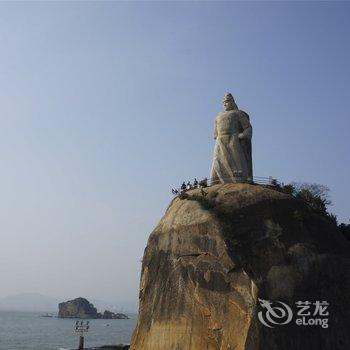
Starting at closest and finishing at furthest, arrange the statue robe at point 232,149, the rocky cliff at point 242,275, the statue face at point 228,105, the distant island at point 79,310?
the rocky cliff at point 242,275, the statue robe at point 232,149, the statue face at point 228,105, the distant island at point 79,310

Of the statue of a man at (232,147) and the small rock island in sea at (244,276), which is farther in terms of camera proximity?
the statue of a man at (232,147)

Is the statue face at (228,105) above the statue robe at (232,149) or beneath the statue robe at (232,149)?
above

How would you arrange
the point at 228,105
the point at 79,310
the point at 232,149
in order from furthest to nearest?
1. the point at 79,310
2. the point at 228,105
3. the point at 232,149

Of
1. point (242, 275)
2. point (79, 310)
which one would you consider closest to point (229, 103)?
point (242, 275)

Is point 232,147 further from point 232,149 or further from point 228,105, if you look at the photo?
point 228,105

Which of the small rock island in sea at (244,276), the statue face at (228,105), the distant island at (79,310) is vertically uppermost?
the statue face at (228,105)

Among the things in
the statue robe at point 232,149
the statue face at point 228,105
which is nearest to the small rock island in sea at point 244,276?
the statue robe at point 232,149

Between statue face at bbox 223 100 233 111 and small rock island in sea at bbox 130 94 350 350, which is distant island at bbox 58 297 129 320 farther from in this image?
small rock island in sea at bbox 130 94 350 350

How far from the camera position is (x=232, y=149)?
27.7 metres

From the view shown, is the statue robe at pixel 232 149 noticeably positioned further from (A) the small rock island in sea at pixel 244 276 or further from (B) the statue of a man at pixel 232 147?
(A) the small rock island in sea at pixel 244 276

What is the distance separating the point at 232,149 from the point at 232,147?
0.13 meters

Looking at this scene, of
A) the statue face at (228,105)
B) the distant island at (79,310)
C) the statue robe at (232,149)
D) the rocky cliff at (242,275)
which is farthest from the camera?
the distant island at (79,310)

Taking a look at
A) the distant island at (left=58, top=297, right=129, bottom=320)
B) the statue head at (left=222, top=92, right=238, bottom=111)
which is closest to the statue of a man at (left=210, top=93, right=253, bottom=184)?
the statue head at (left=222, top=92, right=238, bottom=111)

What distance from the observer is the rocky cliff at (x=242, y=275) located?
830 inches
